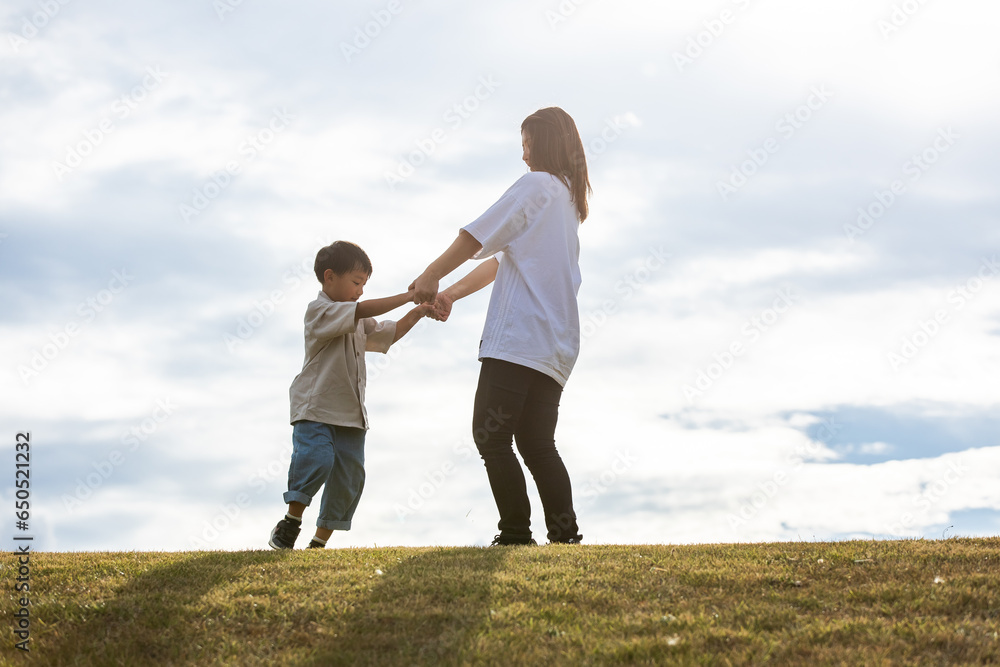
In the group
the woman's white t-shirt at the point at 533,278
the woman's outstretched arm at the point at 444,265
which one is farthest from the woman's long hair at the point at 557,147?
the woman's outstretched arm at the point at 444,265

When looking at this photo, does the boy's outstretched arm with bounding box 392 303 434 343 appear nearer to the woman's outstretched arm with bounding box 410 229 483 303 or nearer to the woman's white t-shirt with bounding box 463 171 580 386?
the woman's outstretched arm with bounding box 410 229 483 303

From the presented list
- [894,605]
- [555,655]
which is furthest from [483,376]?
[894,605]

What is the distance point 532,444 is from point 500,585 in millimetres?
1602

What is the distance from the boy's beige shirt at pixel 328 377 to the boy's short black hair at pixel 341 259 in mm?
276

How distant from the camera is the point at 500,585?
16.9ft

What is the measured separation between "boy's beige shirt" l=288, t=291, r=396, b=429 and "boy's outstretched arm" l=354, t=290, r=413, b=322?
0.40 feet

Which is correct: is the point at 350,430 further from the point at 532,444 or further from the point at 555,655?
the point at 555,655

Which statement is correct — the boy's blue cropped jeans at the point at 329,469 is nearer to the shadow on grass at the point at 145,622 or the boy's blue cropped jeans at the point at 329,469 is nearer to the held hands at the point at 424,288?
the shadow on grass at the point at 145,622

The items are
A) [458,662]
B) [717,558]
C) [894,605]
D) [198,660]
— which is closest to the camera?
[458,662]

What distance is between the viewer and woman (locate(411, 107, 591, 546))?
6344 mm

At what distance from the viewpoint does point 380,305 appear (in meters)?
7.15

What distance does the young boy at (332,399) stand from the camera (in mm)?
7297

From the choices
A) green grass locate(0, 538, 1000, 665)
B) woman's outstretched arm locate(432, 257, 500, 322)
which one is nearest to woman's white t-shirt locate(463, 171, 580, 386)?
woman's outstretched arm locate(432, 257, 500, 322)

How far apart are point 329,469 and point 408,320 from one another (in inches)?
60.8
